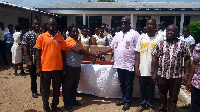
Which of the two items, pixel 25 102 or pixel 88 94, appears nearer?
pixel 25 102

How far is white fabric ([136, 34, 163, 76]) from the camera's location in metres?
3.84

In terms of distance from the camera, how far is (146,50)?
152 inches

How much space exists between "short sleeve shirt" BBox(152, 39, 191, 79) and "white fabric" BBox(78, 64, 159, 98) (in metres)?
1.34

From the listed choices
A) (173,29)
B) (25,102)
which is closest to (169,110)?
(173,29)

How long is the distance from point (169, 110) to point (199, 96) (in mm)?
745

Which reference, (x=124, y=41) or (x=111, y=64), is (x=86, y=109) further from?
(x=124, y=41)

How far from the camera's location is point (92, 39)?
7383 mm

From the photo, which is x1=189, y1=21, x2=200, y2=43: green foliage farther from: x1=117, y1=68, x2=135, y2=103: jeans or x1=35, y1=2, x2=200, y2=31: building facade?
x1=117, y1=68, x2=135, y2=103: jeans

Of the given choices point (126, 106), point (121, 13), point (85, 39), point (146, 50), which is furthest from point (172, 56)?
point (121, 13)

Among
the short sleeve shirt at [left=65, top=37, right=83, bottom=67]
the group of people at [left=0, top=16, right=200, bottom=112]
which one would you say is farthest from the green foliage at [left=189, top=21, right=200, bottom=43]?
the short sleeve shirt at [left=65, top=37, right=83, bottom=67]

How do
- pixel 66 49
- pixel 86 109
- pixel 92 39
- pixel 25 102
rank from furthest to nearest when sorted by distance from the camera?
pixel 92 39 < pixel 25 102 < pixel 86 109 < pixel 66 49

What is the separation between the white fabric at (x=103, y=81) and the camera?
4.70m

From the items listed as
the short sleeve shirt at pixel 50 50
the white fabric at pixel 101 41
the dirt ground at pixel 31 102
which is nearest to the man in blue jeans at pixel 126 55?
the dirt ground at pixel 31 102

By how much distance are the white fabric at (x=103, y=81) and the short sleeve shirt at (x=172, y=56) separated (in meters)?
1.34
